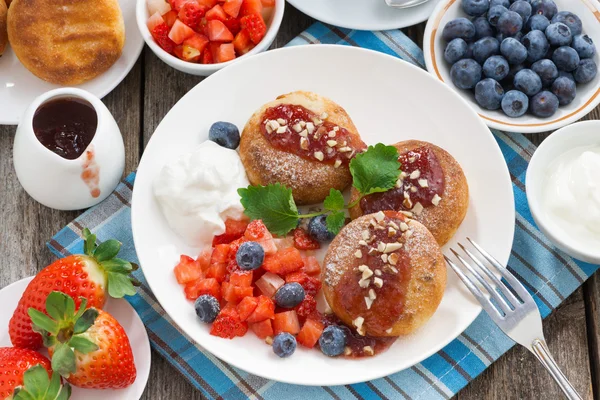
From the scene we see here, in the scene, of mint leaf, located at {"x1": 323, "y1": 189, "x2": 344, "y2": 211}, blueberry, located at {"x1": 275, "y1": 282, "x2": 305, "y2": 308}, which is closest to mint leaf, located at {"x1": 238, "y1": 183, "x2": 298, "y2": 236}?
mint leaf, located at {"x1": 323, "y1": 189, "x2": 344, "y2": 211}

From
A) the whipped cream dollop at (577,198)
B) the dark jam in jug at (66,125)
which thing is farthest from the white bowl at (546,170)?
the dark jam in jug at (66,125)

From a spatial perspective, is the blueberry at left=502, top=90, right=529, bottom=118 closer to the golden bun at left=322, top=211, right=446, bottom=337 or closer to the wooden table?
the wooden table

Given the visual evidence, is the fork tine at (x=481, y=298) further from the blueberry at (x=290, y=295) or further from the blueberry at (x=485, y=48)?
the blueberry at (x=485, y=48)

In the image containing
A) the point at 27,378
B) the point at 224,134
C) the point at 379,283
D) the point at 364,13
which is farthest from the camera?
the point at 364,13

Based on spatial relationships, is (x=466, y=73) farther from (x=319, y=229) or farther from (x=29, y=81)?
(x=29, y=81)

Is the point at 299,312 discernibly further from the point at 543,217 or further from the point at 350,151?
the point at 543,217

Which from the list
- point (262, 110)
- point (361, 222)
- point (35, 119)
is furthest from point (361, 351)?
point (35, 119)

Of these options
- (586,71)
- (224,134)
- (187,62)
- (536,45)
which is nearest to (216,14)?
(187,62)
